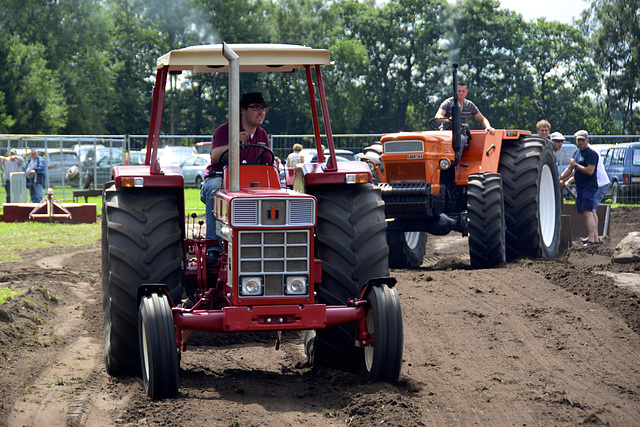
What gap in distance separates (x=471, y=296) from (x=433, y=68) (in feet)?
167

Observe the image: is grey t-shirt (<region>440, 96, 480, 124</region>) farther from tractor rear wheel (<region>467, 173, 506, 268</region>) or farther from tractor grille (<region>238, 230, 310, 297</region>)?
tractor grille (<region>238, 230, 310, 297</region>)

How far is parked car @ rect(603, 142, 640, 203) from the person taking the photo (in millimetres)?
21297

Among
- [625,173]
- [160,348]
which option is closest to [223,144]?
[160,348]

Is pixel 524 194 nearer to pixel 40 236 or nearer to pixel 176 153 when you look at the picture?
pixel 40 236

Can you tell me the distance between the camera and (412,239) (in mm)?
11812

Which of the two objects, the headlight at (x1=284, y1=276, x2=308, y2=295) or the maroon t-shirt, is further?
the maroon t-shirt

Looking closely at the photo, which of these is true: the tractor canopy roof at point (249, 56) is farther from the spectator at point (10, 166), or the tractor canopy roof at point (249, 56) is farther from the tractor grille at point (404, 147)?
the spectator at point (10, 166)

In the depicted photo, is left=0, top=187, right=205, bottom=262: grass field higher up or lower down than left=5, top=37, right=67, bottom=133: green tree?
lower down

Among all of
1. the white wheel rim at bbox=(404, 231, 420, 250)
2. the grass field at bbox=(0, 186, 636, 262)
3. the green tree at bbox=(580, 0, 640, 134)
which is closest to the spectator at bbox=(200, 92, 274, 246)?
the white wheel rim at bbox=(404, 231, 420, 250)

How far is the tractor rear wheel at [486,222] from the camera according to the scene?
962cm

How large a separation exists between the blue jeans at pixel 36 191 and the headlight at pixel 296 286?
662 inches

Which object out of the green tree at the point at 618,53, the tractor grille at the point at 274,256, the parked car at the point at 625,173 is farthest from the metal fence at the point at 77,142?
the green tree at the point at 618,53

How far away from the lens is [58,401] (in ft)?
16.0

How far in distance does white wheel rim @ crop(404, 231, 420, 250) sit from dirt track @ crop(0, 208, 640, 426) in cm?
233
